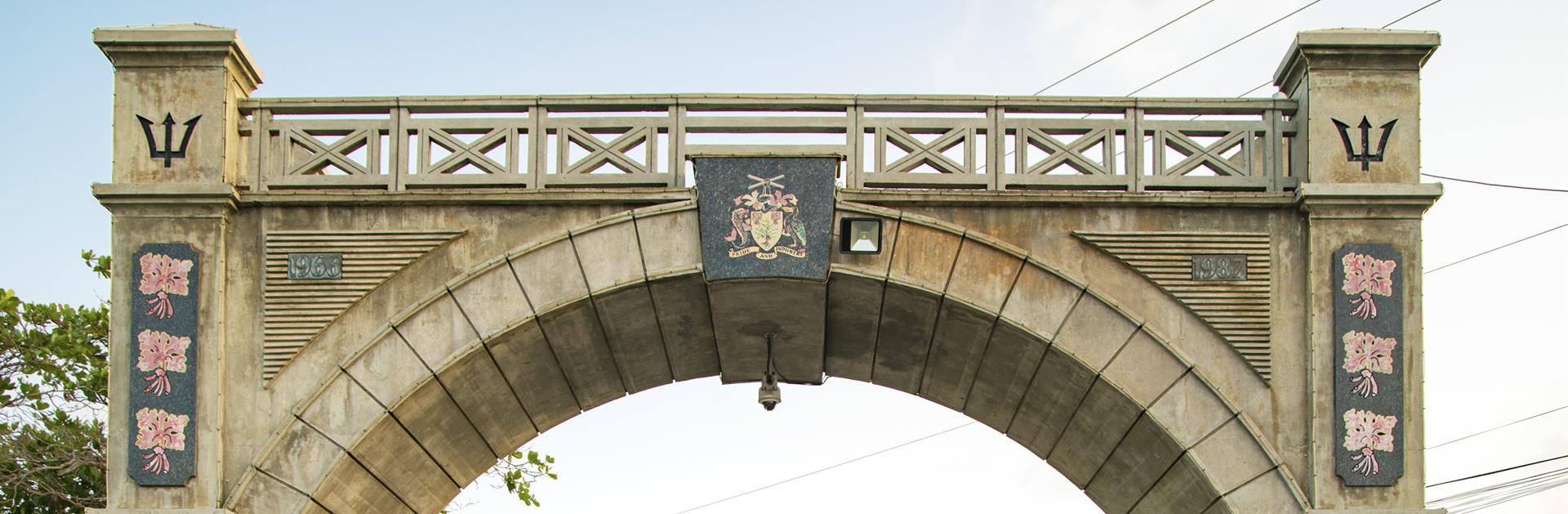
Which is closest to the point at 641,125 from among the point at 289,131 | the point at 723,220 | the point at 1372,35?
the point at 723,220

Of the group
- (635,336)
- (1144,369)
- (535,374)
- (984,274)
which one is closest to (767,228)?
(984,274)

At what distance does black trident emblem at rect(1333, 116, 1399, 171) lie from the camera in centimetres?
1529

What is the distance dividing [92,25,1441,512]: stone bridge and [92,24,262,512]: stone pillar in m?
0.02

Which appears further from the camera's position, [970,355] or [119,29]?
[970,355]

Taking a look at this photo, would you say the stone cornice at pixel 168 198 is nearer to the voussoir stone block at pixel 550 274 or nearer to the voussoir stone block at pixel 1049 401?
the voussoir stone block at pixel 550 274

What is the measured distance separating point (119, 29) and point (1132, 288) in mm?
9284

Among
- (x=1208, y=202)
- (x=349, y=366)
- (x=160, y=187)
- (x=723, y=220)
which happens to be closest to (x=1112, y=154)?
(x=1208, y=202)

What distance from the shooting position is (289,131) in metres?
15.9

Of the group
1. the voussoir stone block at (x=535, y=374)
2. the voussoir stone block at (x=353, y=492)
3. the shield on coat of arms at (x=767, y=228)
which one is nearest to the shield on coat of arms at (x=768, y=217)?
the shield on coat of arms at (x=767, y=228)

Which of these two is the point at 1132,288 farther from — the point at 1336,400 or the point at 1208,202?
the point at 1336,400

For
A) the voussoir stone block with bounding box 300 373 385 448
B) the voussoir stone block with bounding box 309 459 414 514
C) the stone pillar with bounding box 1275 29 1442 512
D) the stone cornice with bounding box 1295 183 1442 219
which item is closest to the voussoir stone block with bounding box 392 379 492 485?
the voussoir stone block with bounding box 300 373 385 448

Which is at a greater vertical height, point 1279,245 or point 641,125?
point 641,125

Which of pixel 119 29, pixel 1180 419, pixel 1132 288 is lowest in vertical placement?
pixel 1180 419

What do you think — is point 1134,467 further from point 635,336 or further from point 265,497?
point 265,497
